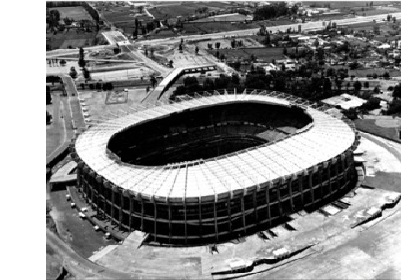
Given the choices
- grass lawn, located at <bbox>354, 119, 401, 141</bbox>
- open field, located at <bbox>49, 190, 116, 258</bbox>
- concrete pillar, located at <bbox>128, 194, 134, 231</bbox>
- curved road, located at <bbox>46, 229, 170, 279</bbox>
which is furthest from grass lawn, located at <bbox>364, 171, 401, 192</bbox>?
open field, located at <bbox>49, 190, 116, 258</bbox>

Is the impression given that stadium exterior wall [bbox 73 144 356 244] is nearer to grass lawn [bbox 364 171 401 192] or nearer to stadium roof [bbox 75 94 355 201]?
stadium roof [bbox 75 94 355 201]

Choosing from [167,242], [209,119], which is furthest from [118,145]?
[167,242]

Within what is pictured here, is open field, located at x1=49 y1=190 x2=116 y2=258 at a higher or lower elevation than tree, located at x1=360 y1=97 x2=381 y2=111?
lower

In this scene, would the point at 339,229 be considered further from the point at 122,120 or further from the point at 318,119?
the point at 122,120

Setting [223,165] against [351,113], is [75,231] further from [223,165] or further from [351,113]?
[351,113]

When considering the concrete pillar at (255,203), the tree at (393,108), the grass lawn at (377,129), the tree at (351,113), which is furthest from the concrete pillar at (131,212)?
the tree at (393,108)

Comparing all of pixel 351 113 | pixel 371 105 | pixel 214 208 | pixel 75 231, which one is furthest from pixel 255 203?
pixel 371 105

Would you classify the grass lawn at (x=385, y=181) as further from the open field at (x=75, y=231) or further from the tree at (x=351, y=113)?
the open field at (x=75, y=231)
